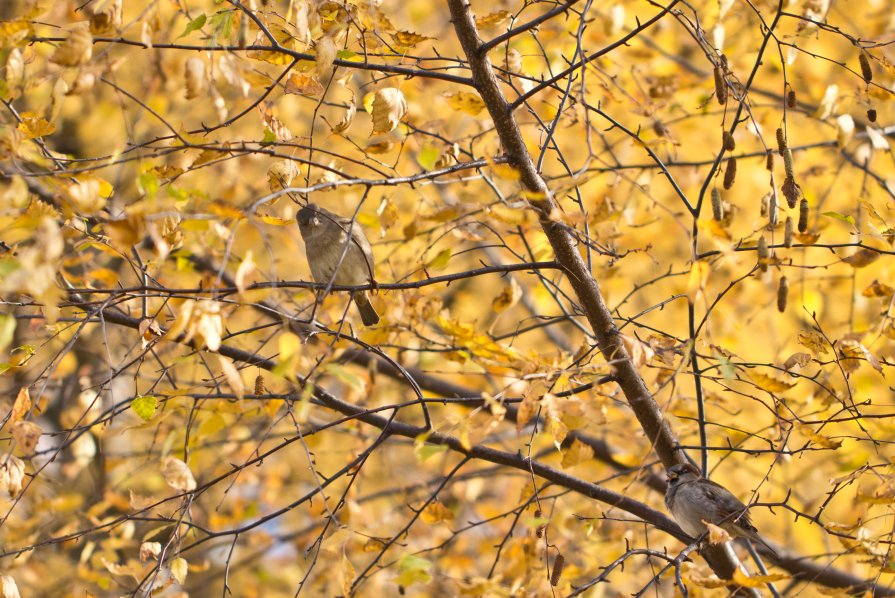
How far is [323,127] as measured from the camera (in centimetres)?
722

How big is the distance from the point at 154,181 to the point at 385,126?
834 mm

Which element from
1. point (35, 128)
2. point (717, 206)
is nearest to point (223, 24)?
point (35, 128)

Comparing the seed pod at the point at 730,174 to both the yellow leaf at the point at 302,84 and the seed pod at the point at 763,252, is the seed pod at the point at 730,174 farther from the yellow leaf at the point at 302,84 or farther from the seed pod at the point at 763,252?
the yellow leaf at the point at 302,84

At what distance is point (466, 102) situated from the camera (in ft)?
→ 9.30

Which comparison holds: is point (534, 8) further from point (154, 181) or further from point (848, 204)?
point (154, 181)

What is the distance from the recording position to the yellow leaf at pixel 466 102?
2820 mm

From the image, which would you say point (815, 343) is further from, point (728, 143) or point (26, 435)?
point (26, 435)

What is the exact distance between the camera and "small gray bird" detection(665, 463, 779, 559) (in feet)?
10.2

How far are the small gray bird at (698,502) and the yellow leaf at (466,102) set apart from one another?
156 cm

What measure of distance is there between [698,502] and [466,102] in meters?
1.79

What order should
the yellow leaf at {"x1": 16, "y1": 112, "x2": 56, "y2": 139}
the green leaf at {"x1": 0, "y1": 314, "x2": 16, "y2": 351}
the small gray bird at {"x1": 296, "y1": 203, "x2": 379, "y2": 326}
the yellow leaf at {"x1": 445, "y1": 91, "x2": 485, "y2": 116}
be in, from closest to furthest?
the green leaf at {"x1": 0, "y1": 314, "x2": 16, "y2": 351} < the yellow leaf at {"x1": 16, "y1": 112, "x2": 56, "y2": 139} < the yellow leaf at {"x1": 445, "y1": 91, "x2": 485, "y2": 116} < the small gray bird at {"x1": 296, "y1": 203, "x2": 379, "y2": 326}

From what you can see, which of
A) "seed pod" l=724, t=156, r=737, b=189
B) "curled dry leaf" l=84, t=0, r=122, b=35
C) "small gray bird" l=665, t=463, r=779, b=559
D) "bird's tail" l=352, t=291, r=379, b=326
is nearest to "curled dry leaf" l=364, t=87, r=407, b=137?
"curled dry leaf" l=84, t=0, r=122, b=35

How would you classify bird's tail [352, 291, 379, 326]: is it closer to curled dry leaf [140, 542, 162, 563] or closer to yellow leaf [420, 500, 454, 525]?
yellow leaf [420, 500, 454, 525]

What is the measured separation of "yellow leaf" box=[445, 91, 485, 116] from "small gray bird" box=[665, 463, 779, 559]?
1.56 m
